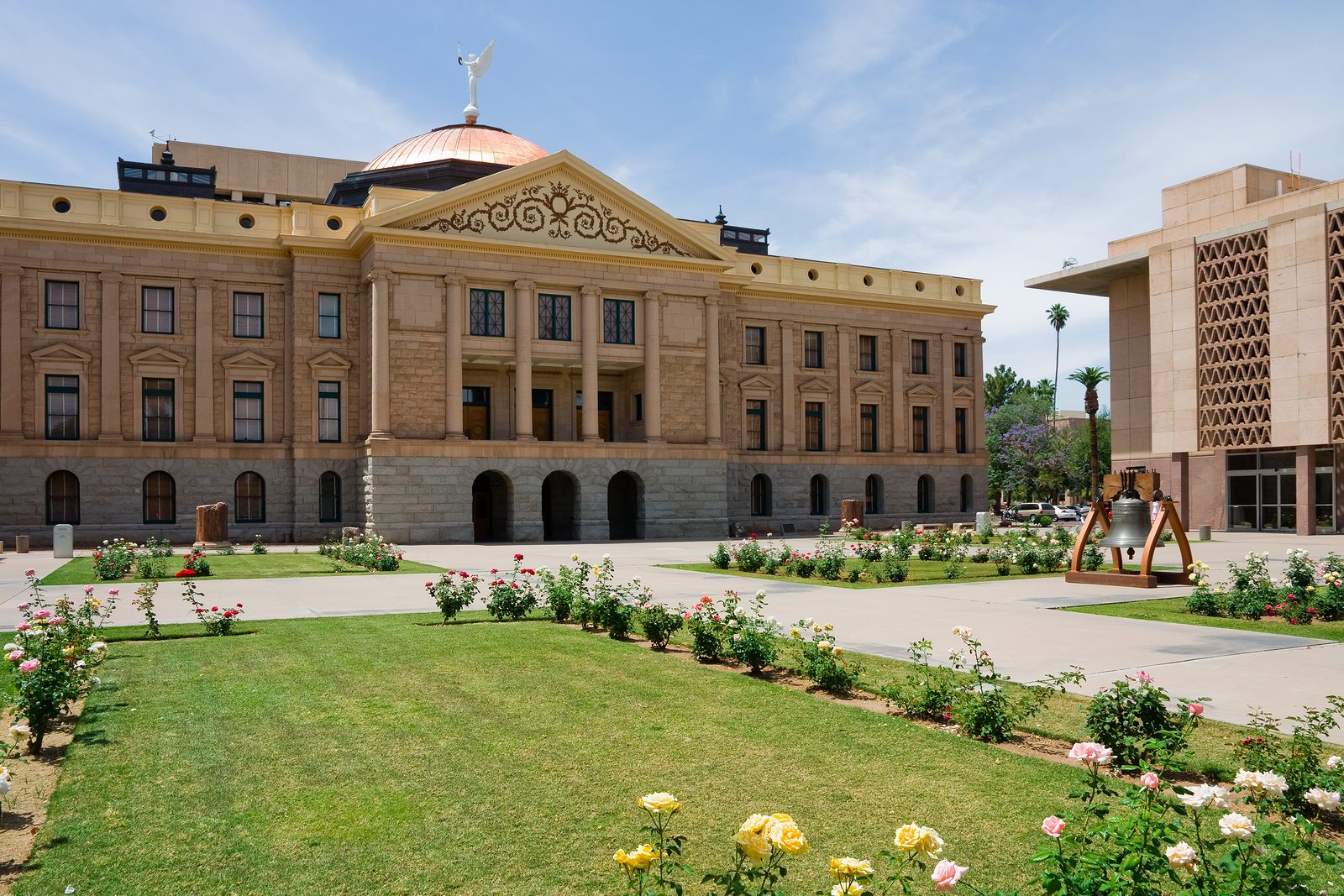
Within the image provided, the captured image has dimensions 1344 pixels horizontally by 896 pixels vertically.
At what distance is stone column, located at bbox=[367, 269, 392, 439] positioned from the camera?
43.4 metres

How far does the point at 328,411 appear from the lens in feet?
153

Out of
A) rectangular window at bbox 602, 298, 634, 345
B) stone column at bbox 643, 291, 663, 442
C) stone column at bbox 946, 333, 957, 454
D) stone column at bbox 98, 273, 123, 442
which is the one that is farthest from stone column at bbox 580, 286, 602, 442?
stone column at bbox 946, 333, 957, 454

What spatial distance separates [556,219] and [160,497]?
70.8ft

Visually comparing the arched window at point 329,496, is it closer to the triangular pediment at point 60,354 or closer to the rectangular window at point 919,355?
the triangular pediment at point 60,354

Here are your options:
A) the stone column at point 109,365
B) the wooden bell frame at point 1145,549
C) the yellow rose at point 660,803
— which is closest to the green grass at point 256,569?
the stone column at point 109,365

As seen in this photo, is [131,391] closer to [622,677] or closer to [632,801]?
[622,677]

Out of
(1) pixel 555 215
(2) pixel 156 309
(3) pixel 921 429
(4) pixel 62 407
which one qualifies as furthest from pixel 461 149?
(3) pixel 921 429

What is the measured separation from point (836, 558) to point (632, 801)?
18.8 m

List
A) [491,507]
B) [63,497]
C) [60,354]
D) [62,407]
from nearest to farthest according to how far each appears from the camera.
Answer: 1. [60,354]
2. [63,497]
3. [62,407]
4. [491,507]

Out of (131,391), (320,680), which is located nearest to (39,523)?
(131,391)

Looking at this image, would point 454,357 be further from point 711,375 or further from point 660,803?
point 660,803

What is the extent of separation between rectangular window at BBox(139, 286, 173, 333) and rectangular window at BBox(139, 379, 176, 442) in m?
2.30

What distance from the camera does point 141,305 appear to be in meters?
44.4

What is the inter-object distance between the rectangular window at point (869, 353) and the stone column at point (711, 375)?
490 inches
